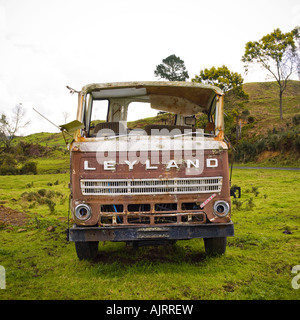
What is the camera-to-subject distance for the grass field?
335 centimetres

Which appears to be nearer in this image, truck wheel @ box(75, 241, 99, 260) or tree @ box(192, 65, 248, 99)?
truck wheel @ box(75, 241, 99, 260)

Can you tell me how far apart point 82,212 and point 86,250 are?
2.47 ft

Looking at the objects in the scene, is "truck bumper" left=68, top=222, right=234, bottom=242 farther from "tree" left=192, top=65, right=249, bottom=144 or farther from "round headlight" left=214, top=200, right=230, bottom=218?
"tree" left=192, top=65, right=249, bottom=144

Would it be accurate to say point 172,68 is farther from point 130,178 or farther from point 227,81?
point 130,178

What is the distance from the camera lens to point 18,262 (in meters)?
4.55

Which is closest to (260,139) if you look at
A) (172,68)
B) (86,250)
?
(172,68)

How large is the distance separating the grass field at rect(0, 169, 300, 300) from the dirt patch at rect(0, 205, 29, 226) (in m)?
0.61

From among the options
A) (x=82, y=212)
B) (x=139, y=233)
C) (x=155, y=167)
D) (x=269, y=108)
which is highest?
(x=269, y=108)

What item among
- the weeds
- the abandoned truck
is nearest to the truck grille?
the abandoned truck

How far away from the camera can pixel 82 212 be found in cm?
385

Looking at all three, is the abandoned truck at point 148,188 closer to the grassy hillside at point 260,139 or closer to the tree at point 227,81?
the grassy hillside at point 260,139

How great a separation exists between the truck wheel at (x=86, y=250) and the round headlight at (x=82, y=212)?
581 millimetres

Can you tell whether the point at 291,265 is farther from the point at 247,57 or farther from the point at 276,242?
the point at 247,57

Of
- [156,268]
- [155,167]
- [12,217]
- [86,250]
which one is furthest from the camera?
[12,217]
